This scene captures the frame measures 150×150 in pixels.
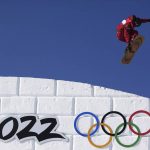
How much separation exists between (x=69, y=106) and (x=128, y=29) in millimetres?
1733

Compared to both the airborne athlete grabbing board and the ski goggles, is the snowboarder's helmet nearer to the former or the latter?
the airborne athlete grabbing board

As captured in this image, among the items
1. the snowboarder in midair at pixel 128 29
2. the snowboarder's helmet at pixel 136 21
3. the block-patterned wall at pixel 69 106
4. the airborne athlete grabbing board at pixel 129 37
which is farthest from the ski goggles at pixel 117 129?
the snowboarder's helmet at pixel 136 21

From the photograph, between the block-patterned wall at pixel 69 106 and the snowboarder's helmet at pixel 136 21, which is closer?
the snowboarder's helmet at pixel 136 21

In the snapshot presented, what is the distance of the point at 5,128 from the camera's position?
525cm

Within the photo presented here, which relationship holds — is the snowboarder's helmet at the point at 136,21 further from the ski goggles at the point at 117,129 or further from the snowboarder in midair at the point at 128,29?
the ski goggles at the point at 117,129

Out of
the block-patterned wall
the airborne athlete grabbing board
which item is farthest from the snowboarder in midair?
the block-patterned wall

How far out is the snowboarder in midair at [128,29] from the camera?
11.6 ft

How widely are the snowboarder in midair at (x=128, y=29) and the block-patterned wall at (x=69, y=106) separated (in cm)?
144

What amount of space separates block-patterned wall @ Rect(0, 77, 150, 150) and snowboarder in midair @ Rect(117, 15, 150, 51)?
1.44 m

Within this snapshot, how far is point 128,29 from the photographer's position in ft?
12.1

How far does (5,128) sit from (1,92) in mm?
376

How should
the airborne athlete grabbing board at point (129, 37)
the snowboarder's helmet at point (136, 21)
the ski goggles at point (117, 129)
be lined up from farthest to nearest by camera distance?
the ski goggles at point (117, 129) < the airborne athlete grabbing board at point (129, 37) < the snowboarder's helmet at point (136, 21)

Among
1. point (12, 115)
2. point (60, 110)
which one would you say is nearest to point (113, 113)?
point (60, 110)

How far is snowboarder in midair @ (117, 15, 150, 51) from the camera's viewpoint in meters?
3.53
